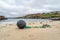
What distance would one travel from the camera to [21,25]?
1461cm

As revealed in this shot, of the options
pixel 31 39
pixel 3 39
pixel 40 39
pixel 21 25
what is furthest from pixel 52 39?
pixel 21 25

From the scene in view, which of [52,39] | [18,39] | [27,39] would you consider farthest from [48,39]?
[18,39]

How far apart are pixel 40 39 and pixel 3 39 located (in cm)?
238

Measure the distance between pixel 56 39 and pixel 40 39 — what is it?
964 millimetres

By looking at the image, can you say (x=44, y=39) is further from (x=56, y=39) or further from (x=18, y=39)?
(x=18, y=39)

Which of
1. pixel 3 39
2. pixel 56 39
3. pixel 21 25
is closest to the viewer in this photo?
pixel 56 39

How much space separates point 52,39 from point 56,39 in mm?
241

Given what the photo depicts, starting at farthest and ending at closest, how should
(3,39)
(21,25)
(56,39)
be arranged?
(21,25) → (3,39) → (56,39)

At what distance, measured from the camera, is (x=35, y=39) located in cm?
812

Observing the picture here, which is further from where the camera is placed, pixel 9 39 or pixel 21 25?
pixel 21 25

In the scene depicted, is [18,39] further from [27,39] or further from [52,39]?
[52,39]

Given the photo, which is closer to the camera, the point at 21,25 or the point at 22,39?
the point at 22,39

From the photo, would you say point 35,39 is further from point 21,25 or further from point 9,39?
point 21,25

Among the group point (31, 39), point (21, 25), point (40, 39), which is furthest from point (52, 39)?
point (21, 25)
